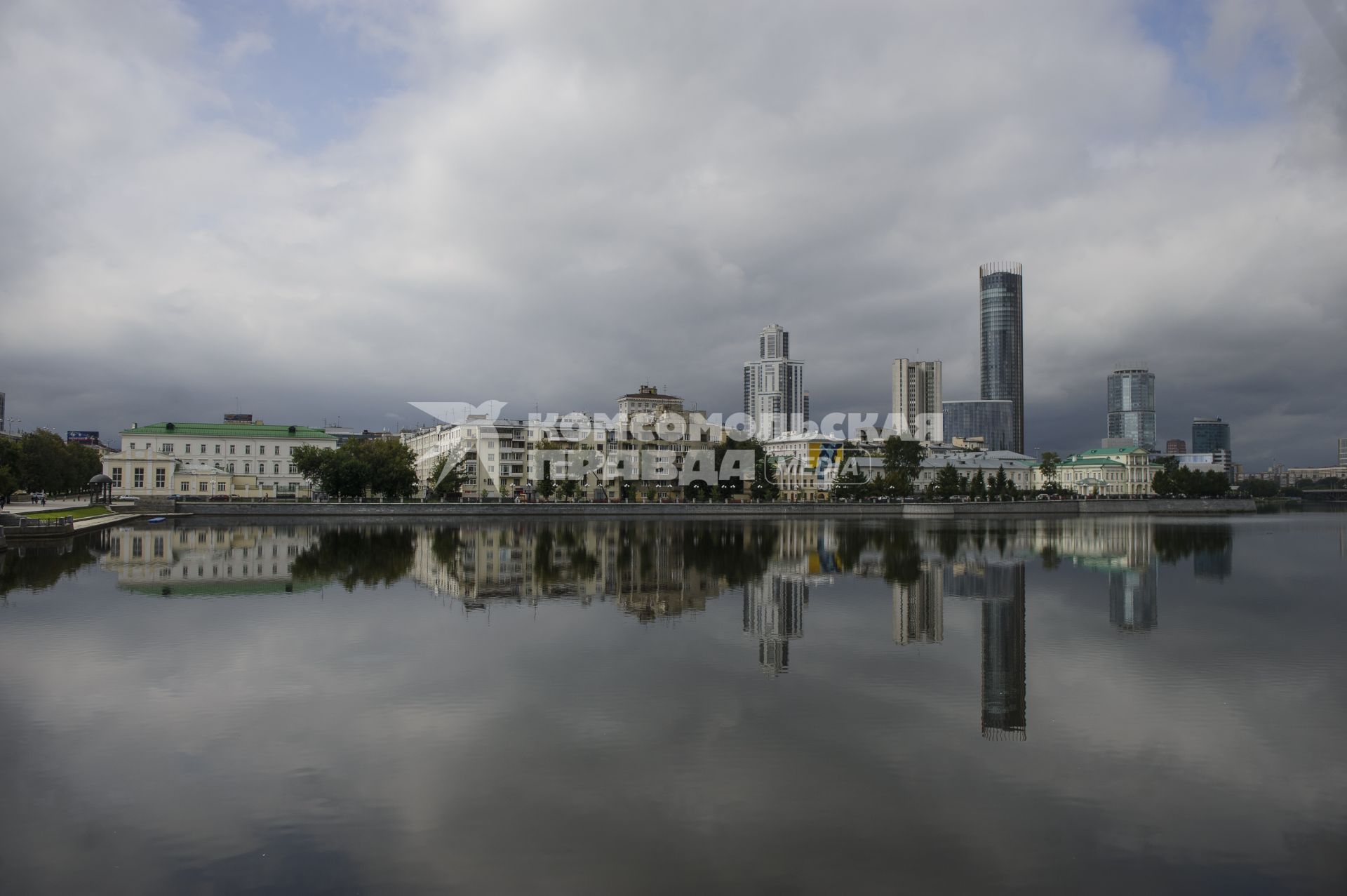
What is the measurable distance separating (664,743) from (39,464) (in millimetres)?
64472

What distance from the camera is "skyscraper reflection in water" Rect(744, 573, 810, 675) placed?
15.3 meters

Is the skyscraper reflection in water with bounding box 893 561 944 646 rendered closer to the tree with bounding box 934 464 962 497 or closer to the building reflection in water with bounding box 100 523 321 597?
the building reflection in water with bounding box 100 523 321 597

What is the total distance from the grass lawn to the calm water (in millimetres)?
24190

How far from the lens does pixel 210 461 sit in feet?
244

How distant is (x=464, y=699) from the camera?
12156mm

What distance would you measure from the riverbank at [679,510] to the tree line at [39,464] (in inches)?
354

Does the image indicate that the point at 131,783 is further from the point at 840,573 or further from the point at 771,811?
the point at 840,573

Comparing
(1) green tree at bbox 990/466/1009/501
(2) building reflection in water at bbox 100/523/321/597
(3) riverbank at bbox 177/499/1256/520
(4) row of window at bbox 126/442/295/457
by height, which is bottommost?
(2) building reflection in water at bbox 100/523/321/597

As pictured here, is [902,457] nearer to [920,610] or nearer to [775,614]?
[920,610]

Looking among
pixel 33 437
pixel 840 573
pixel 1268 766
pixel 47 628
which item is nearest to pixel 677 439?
pixel 33 437

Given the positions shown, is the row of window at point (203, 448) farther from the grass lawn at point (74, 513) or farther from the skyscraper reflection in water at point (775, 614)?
the skyscraper reflection in water at point (775, 614)

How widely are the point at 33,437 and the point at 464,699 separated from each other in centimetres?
6238

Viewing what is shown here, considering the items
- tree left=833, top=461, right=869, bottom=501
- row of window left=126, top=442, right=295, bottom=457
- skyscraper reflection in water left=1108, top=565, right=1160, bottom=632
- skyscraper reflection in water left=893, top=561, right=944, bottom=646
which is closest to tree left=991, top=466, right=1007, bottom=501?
tree left=833, top=461, right=869, bottom=501

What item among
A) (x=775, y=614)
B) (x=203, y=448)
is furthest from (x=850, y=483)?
(x=775, y=614)
